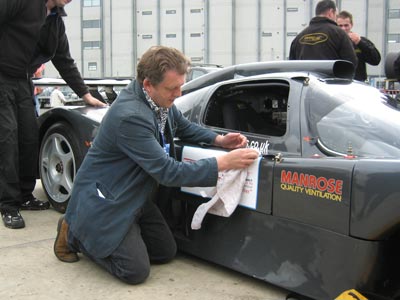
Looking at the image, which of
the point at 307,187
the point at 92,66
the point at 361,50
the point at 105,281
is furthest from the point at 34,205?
the point at 92,66

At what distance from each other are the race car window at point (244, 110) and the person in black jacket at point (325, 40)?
135 centimetres

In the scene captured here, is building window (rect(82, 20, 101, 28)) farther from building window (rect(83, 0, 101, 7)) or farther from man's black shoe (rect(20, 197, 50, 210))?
man's black shoe (rect(20, 197, 50, 210))

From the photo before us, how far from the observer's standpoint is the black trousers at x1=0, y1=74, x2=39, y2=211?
11.5ft

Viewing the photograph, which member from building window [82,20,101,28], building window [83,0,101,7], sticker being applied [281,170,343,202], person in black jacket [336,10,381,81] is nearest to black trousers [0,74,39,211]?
sticker being applied [281,170,343,202]

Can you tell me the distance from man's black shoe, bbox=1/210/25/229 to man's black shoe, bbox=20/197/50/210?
395 millimetres

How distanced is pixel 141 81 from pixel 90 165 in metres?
0.55

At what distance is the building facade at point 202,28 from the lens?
2866cm

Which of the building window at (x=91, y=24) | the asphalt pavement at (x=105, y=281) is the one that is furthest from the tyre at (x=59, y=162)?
the building window at (x=91, y=24)

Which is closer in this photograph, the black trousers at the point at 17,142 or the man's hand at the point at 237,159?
the man's hand at the point at 237,159

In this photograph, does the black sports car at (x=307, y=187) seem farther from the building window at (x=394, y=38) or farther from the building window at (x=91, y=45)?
the building window at (x=91, y=45)

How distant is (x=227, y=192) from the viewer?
2467 millimetres

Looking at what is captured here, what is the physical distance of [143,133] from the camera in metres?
2.44

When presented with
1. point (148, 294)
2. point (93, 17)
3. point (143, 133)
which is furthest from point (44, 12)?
point (93, 17)

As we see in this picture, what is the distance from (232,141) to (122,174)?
64 cm
